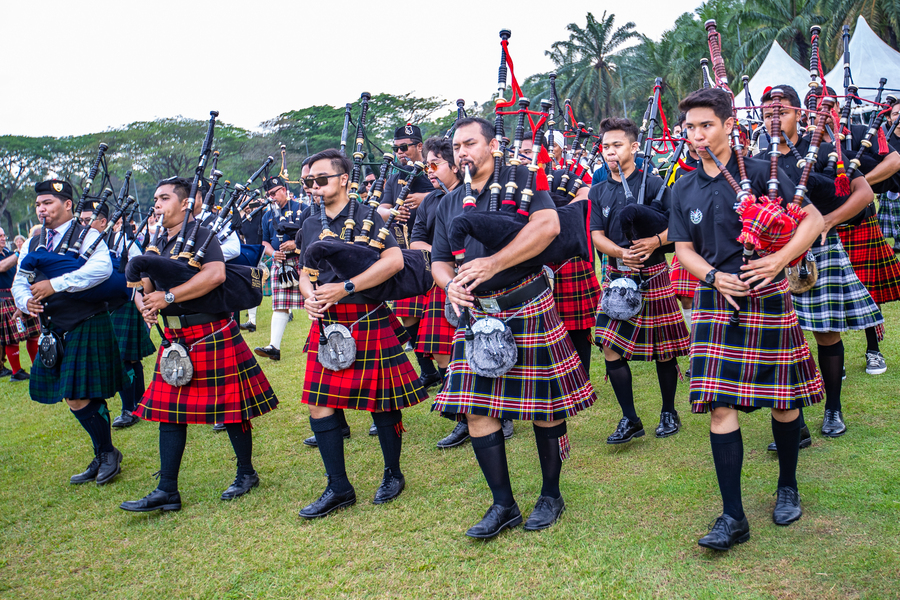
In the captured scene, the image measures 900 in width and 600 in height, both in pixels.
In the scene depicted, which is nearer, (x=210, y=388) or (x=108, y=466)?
(x=210, y=388)

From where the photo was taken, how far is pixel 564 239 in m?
2.72

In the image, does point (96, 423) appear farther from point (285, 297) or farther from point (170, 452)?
point (285, 297)

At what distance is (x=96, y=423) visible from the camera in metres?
3.87

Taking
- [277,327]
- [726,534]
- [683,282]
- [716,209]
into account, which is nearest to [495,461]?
[726,534]

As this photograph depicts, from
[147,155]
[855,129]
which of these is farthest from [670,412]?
[147,155]

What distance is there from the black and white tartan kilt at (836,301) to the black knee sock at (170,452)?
322cm

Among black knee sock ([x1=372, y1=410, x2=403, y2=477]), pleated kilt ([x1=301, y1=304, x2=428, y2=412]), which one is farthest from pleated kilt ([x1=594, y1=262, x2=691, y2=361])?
black knee sock ([x1=372, y1=410, x2=403, y2=477])

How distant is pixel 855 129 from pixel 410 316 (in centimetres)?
311

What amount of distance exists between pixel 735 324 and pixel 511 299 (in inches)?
33.5

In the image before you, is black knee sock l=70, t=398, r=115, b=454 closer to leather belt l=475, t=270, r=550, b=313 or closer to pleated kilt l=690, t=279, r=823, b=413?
leather belt l=475, t=270, r=550, b=313

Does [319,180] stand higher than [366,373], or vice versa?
[319,180]

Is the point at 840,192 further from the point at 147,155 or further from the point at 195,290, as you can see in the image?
the point at 147,155

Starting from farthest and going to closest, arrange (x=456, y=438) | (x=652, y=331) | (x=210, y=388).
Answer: (x=456, y=438)
(x=652, y=331)
(x=210, y=388)

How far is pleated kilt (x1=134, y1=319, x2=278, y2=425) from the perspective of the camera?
3.27m
